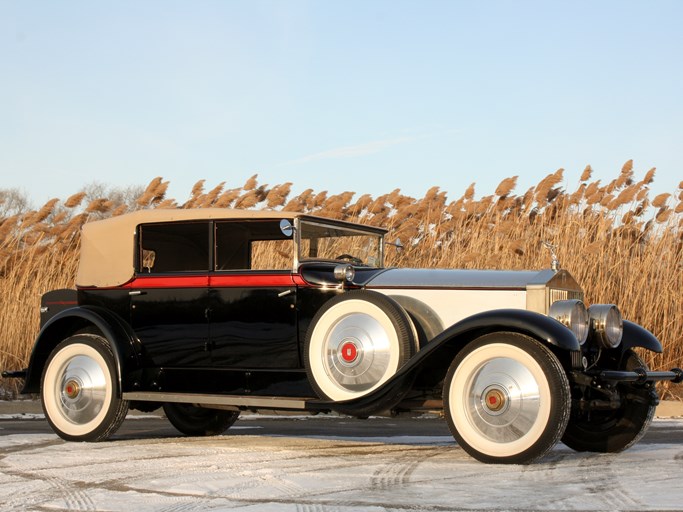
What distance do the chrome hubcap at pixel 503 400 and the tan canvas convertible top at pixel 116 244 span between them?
2.11 metres

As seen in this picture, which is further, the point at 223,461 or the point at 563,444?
the point at 563,444

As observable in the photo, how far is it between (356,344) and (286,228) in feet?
3.64

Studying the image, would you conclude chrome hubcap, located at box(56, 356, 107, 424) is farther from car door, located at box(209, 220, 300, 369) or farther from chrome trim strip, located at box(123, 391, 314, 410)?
car door, located at box(209, 220, 300, 369)

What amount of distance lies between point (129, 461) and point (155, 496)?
4.99ft

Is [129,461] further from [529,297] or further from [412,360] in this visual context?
[529,297]

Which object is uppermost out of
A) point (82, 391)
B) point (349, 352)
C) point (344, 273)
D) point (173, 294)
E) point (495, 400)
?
point (344, 273)

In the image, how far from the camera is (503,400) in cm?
606

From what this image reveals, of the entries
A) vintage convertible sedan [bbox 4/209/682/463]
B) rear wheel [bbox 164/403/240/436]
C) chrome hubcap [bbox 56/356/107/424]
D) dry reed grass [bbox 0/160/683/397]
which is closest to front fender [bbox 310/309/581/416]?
vintage convertible sedan [bbox 4/209/682/463]

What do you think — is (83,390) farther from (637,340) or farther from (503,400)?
(637,340)

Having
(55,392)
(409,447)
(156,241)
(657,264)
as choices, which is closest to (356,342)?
(409,447)

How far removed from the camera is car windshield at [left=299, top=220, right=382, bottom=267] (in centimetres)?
742

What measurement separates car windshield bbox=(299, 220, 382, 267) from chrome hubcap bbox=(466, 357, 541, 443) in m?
1.79

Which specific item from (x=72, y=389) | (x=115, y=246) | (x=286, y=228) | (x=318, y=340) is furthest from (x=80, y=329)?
(x=318, y=340)

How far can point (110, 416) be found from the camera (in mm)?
7664
